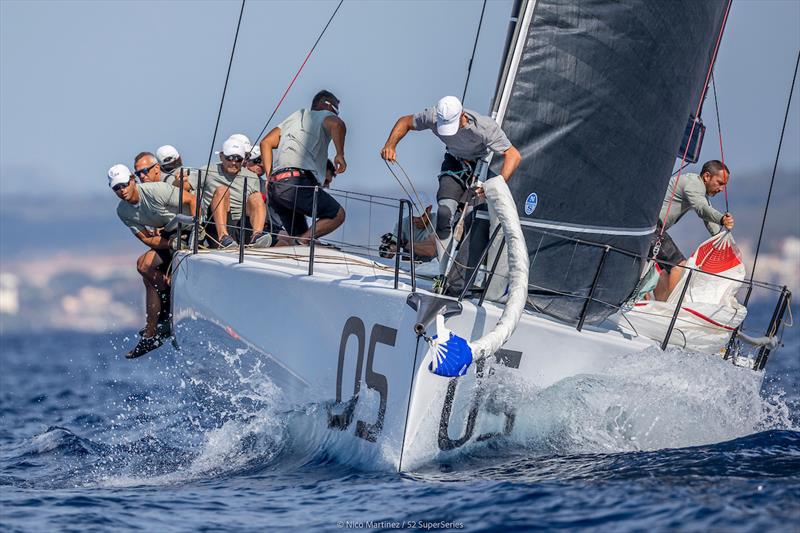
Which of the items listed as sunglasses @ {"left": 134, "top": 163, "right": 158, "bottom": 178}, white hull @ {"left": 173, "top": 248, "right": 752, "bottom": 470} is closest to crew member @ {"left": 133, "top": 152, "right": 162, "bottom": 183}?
sunglasses @ {"left": 134, "top": 163, "right": 158, "bottom": 178}

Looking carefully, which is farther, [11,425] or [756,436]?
[11,425]

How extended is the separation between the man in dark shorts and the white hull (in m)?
0.84

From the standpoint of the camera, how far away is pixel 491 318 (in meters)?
5.94

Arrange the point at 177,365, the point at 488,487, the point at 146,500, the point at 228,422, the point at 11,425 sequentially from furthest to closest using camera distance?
the point at 11,425 → the point at 177,365 → the point at 228,422 → the point at 146,500 → the point at 488,487

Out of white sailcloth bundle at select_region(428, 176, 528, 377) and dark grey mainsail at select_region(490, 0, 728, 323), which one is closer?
white sailcloth bundle at select_region(428, 176, 528, 377)

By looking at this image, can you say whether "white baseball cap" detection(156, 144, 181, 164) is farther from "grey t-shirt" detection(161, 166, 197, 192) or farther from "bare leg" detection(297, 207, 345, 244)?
"bare leg" detection(297, 207, 345, 244)

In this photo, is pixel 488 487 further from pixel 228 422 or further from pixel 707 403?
pixel 228 422

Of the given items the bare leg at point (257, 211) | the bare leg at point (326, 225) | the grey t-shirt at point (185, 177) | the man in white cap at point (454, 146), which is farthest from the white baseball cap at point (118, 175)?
the man in white cap at point (454, 146)

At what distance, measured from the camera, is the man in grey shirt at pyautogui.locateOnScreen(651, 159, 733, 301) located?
7.93 meters

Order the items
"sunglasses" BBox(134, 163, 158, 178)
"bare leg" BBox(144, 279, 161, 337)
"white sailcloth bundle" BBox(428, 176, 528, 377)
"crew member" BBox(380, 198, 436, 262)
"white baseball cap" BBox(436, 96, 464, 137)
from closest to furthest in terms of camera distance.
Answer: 1. "white sailcloth bundle" BBox(428, 176, 528, 377)
2. "white baseball cap" BBox(436, 96, 464, 137)
3. "crew member" BBox(380, 198, 436, 262)
4. "sunglasses" BBox(134, 163, 158, 178)
5. "bare leg" BBox(144, 279, 161, 337)

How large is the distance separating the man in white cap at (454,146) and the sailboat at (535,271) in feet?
0.56

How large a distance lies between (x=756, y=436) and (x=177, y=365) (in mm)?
4218

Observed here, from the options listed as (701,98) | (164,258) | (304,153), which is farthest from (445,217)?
(164,258)

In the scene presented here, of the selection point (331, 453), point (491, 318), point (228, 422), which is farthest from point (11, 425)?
point (491, 318)
